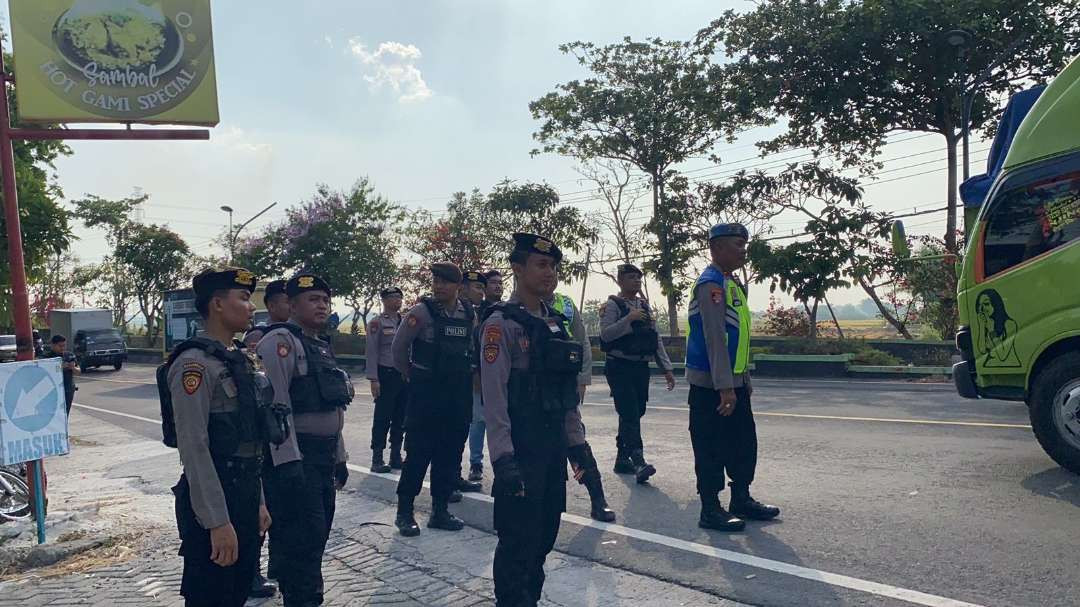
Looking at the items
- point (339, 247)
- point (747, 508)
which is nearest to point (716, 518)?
point (747, 508)

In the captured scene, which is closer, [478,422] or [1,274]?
[478,422]

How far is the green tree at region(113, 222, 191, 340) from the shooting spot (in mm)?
40969

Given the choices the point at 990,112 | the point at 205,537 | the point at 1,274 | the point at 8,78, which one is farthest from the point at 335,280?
the point at 205,537

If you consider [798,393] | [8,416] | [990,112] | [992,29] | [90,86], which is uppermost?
[992,29]

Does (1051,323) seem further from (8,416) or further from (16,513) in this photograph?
(16,513)

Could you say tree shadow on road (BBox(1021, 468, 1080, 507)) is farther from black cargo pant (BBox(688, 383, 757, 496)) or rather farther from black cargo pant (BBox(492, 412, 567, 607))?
black cargo pant (BBox(492, 412, 567, 607))

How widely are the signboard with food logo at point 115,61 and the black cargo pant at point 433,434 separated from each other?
141 inches

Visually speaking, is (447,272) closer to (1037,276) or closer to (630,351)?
(630,351)

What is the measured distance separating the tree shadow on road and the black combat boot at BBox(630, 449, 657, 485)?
2.72 m

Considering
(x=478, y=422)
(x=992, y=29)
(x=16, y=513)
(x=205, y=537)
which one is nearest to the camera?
(x=205, y=537)

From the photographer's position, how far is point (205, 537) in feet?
10.5

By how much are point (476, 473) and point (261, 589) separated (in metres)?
2.84

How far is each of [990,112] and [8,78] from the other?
18.6 meters

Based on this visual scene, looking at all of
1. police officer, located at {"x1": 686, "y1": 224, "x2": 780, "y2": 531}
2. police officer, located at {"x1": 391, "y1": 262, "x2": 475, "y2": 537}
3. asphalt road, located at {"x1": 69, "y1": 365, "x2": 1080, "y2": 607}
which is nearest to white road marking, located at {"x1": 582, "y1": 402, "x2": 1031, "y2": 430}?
asphalt road, located at {"x1": 69, "y1": 365, "x2": 1080, "y2": 607}
